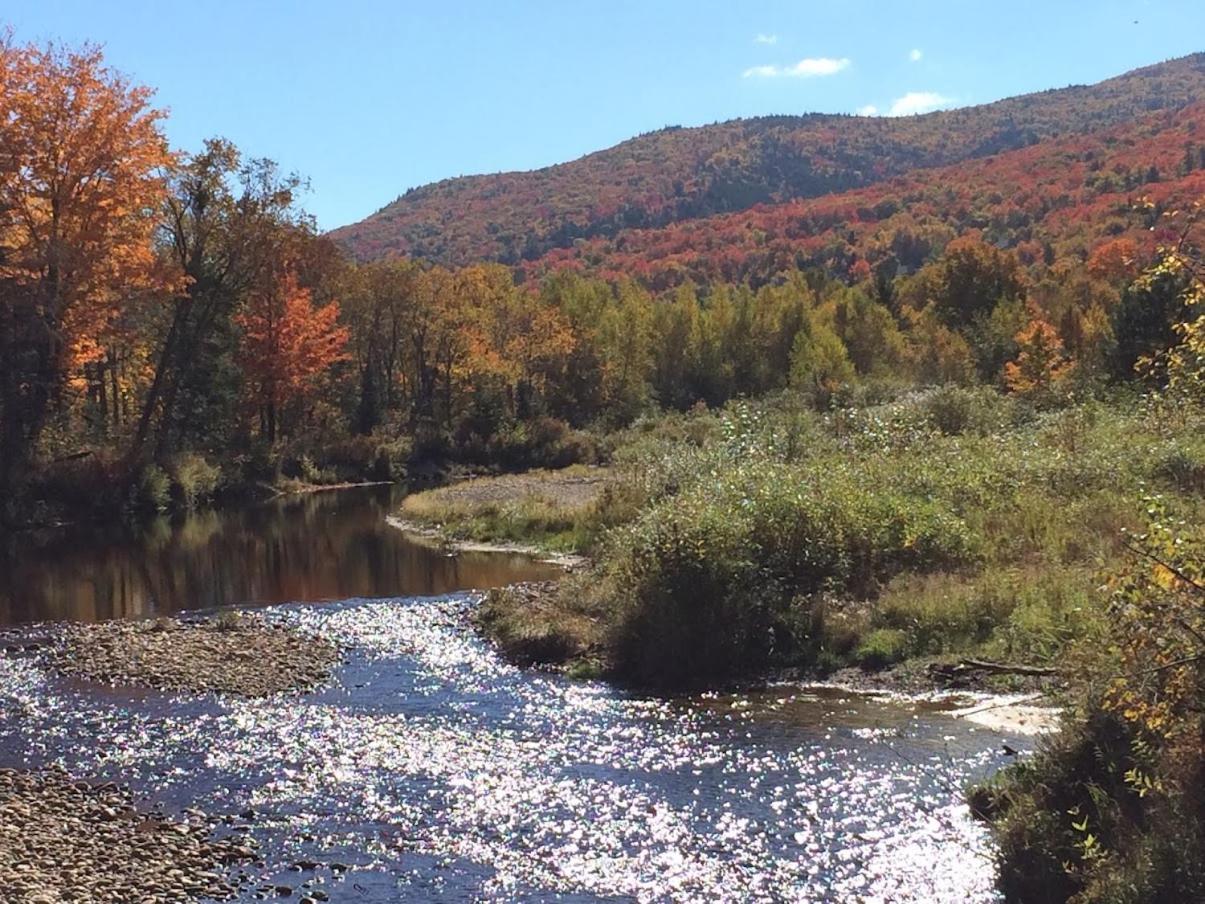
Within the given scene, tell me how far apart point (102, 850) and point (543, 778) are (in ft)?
15.6

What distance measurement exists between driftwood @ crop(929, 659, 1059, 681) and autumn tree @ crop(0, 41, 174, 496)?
111ft

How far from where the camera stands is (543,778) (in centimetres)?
1284

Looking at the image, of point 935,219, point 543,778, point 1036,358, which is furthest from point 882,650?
point 935,219

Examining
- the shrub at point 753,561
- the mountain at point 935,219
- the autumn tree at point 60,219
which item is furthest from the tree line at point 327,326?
the mountain at point 935,219

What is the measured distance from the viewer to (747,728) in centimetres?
1441

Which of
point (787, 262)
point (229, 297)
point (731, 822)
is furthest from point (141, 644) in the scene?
point (787, 262)

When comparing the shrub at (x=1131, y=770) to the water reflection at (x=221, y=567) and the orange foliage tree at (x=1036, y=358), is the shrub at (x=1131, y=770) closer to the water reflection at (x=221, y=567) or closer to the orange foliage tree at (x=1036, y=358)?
the water reflection at (x=221, y=567)

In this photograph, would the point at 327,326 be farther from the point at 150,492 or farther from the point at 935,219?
the point at 935,219

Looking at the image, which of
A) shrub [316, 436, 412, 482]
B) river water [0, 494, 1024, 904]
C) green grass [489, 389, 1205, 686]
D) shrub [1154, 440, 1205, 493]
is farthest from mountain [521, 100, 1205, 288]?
river water [0, 494, 1024, 904]

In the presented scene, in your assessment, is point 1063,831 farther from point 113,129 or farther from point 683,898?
point 113,129

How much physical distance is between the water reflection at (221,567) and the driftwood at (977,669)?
1285 centimetres

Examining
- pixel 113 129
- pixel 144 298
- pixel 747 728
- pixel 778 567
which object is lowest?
pixel 747 728

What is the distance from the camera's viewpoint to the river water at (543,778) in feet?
33.4

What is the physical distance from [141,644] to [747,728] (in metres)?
11.6
